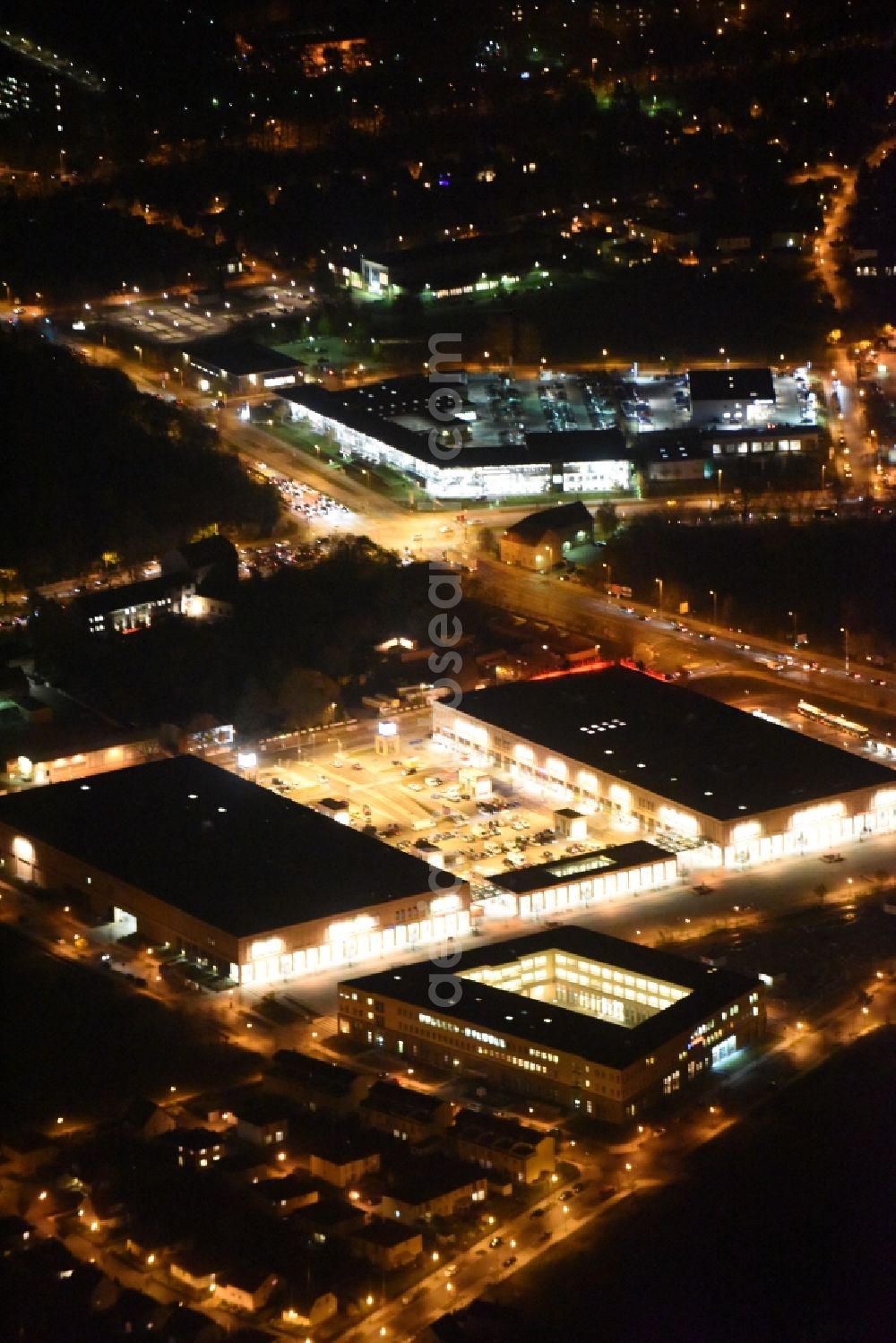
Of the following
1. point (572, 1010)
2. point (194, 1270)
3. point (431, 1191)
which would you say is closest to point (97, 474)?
point (572, 1010)

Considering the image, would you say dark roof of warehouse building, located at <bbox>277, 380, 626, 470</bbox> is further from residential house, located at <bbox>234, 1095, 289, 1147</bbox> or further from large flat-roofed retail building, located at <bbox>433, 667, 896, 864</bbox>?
residential house, located at <bbox>234, 1095, 289, 1147</bbox>

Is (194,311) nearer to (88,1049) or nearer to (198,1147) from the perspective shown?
(88,1049)

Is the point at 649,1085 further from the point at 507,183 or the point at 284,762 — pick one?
the point at 507,183

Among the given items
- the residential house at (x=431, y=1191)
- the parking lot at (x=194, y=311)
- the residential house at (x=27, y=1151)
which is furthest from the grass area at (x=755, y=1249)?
the parking lot at (x=194, y=311)

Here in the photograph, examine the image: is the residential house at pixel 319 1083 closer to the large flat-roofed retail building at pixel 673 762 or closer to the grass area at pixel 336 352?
the large flat-roofed retail building at pixel 673 762

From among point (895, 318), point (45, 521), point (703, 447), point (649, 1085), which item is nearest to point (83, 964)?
point (649, 1085)

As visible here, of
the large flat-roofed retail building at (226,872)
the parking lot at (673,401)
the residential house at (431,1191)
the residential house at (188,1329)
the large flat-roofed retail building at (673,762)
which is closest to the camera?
the residential house at (188,1329)
